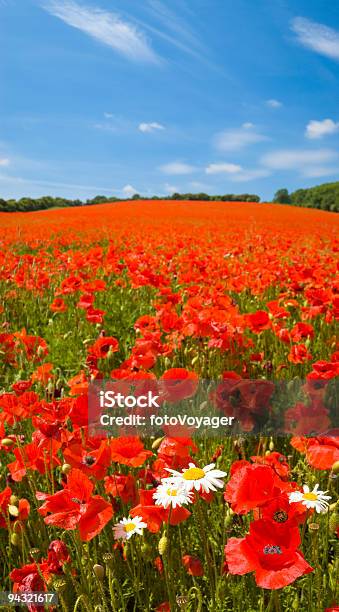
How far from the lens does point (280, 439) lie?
9.15ft

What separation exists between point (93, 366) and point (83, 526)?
143 centimetres

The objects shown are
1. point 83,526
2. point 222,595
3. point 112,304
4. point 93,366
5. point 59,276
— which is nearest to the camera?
point 83,526

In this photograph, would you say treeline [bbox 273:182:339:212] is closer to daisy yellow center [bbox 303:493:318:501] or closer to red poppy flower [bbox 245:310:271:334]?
red poppy flower [bbox 245:310:271:334]

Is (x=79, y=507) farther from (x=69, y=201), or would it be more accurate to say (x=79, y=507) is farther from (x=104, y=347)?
(x=69, y=201)

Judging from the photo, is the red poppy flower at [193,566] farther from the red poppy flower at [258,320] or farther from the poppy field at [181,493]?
the red poppy flower at [258,320]

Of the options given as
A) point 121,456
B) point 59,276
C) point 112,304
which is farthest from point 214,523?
point 59,276

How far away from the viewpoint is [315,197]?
295 ft

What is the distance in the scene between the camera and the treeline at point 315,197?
3310 inches

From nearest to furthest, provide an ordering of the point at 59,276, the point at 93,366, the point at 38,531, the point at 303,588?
the point at 303,588 → the point at 38,531 → the point at 93,366 → the point at 59,276

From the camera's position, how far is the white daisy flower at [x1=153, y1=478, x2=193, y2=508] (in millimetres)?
1279

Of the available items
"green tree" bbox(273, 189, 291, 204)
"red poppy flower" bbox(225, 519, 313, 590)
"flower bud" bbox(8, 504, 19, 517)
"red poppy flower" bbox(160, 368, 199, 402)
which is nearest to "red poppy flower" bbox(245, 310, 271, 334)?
"red poppy flower" bbox(160, 368, 199, 402)

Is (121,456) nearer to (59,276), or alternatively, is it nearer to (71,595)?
(71,595)

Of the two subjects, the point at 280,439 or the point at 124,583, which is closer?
the point at 124,583

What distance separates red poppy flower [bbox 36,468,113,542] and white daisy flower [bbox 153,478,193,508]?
14cm
